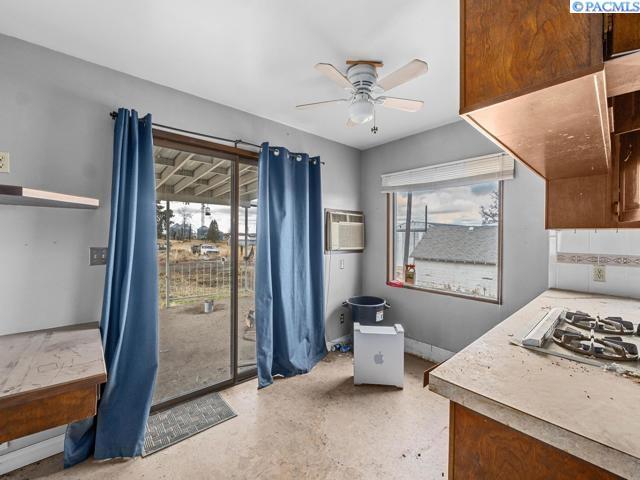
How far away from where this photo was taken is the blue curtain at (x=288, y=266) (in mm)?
2529

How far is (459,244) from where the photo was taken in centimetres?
291

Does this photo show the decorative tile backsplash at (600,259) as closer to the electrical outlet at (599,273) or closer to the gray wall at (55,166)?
the electrical outlet at (599,273)

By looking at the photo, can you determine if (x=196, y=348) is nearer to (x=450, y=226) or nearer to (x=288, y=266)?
(x=288, y=266)

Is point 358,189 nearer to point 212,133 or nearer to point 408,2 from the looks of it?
point 212,133

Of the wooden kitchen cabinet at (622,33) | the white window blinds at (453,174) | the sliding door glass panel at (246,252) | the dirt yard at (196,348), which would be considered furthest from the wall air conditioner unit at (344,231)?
the wooden kitchen cabinet at (622,33)

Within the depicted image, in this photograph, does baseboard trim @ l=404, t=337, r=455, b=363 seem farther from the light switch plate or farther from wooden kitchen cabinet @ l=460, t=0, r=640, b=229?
the light switch plate

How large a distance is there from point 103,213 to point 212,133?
1.01m

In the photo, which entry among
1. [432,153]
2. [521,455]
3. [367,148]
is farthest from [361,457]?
[367,148]

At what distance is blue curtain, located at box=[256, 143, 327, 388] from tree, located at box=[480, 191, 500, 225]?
160 cm

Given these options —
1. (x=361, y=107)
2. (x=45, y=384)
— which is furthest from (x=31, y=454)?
(x=361, y=107)

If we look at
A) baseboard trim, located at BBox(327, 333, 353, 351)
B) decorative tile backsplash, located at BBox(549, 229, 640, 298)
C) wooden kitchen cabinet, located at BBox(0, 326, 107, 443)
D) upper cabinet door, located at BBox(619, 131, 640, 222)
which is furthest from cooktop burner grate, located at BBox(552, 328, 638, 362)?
baseboard trim, located at BBox(327, 333, 353, 351)

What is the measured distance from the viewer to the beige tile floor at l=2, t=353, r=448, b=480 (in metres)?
1.61

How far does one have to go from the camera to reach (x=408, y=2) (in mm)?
1368

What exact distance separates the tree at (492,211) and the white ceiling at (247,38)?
42.3 inches
